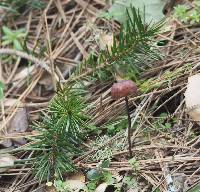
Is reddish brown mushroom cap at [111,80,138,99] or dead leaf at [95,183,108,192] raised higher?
reddish brown mushroom cap at [111,80,138,99]

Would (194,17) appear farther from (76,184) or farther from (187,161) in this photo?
(76,184)

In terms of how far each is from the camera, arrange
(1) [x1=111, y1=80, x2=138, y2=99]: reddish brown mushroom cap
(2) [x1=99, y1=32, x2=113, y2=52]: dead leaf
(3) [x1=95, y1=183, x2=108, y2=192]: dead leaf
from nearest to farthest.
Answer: (1) [x1=111, y1=80, x2=138, y2=99]: reddish brown mushroom cap
(3) [x1=95, y1=183, x2=108, y2=192]: dead leaf
(2) [x1=99, y1=32, x2=113, y2=52]: dead leaf

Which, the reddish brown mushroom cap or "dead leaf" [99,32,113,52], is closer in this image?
the reddish brown mushroom cap

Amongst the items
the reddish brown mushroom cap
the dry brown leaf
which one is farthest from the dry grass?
the reddish brown mushroom cap

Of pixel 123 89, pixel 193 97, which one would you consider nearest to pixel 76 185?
pixel 123 89

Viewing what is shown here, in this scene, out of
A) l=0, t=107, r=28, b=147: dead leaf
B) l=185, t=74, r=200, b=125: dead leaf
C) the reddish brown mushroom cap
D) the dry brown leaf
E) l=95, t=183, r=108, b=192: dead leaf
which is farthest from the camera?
the dry brown leaf

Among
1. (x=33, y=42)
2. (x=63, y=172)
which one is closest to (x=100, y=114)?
(x=63, y=172)

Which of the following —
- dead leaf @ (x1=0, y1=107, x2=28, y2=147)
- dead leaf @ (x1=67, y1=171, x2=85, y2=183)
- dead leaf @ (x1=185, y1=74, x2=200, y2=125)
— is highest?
dead leaf @ (x1=185, y1=74, x2=200, y2=125)

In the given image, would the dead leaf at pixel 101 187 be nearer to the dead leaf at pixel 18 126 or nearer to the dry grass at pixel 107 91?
the dry grass at pixel 107 91

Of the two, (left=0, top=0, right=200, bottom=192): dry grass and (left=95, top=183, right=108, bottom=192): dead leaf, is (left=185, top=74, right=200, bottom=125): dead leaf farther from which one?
(left=95, top=183, right=108, bottom=192): dead leaf
